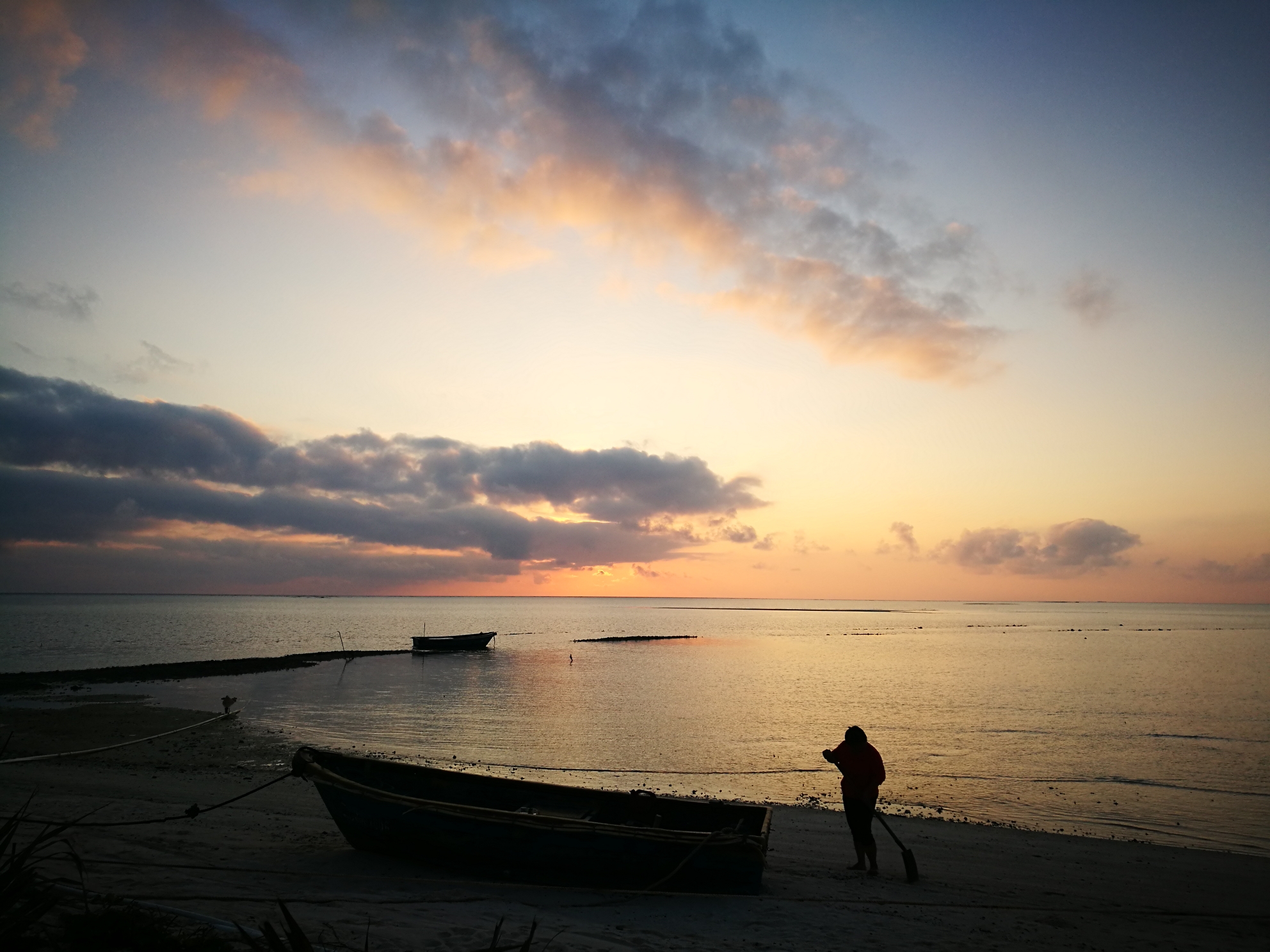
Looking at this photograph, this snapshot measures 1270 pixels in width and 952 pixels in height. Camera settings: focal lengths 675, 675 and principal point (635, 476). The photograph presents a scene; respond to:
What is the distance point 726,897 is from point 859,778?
2.90m

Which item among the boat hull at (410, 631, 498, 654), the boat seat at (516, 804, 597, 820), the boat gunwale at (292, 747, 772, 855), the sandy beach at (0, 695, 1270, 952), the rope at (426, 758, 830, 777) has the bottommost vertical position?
the boat hull at (410, 631, 498, 654)

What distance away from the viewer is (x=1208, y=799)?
20.2m

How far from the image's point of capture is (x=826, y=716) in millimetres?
35406

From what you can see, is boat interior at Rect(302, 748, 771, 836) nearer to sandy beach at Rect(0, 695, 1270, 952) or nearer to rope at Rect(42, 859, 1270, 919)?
sandy beach at Rect(0, 695, 1270, 952)

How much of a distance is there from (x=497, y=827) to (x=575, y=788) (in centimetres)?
214

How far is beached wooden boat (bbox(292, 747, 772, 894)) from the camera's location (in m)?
10.1

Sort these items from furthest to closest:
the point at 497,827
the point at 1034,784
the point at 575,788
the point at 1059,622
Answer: the point at 1059,622 → the point at 1034,784 → the point at 575,788 → the point at 497,827

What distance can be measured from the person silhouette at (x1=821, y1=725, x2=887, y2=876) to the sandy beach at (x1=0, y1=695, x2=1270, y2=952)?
37.6 inches

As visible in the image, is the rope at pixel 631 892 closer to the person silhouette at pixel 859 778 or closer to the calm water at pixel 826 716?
the person silhouette at pixel 859 778

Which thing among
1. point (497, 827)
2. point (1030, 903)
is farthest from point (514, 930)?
point (1030, 903)

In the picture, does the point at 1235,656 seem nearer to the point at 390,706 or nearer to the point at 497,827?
the point at 390,706

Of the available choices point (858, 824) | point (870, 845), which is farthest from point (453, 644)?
point (858, 824)

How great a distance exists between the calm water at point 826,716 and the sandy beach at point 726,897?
401 cm

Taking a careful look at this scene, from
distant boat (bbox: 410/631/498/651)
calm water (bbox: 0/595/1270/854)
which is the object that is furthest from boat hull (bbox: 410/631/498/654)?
calm water (bbox: 0/595/1270/854)
